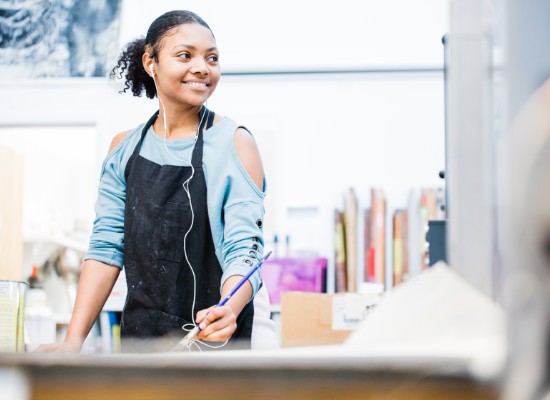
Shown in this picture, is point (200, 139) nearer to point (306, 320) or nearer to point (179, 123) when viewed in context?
point (179, 123)

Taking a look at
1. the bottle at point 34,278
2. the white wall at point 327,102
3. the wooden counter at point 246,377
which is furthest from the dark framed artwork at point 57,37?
the wooden counter at point 246,377

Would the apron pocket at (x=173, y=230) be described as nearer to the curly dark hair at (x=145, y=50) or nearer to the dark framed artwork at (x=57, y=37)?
the curly dark hair at (x=145, y=50)

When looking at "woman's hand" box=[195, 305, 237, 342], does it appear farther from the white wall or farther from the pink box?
the white wall

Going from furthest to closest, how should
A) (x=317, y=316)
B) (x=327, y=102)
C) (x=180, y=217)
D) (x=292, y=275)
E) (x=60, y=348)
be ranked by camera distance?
1. (x=327, y=102)
2. (x=292, y=275)
3. (x=317, y=316)
4. (x=180, y=217)
5. (x=60, y=348)

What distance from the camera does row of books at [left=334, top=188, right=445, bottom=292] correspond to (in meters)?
3.55

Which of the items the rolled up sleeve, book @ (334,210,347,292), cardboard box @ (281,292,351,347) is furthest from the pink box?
the rolled up sleeve

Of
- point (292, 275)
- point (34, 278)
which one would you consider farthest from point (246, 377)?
point (34, 278)

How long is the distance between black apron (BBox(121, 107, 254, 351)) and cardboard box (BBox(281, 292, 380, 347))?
1.18 meters

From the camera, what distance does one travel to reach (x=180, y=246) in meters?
1.59

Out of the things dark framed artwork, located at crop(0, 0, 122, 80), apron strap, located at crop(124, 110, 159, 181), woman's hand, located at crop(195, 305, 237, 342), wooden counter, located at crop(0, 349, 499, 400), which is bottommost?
woman's hand, located at crop(195, 305, 237, 342)

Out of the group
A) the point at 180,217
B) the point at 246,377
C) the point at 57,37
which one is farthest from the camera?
the point at 57,37

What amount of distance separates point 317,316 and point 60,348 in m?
1.56

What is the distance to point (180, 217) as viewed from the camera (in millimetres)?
1589

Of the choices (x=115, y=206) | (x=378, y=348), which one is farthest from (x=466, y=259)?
(x=115, y=206)
